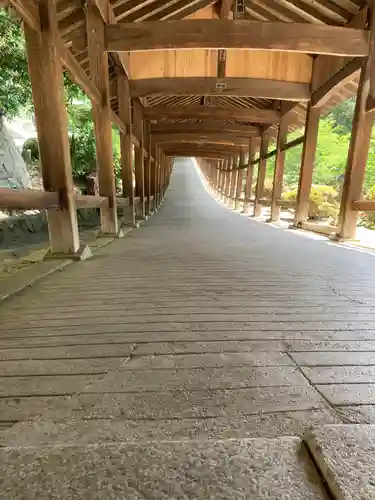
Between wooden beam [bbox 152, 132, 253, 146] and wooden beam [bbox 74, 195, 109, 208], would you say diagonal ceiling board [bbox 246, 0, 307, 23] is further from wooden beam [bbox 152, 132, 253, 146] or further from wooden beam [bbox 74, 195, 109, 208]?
wooden beam [bbox 152, 132, 253, 146]

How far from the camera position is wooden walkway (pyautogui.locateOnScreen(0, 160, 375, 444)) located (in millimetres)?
941

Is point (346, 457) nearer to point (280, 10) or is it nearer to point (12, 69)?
point (280, 10)

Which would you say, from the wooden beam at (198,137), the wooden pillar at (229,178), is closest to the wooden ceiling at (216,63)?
the wooden beam at (198,137)

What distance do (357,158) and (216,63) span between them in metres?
3.82

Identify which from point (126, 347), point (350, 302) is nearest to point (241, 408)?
point (126, 347)

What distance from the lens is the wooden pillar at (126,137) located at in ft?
21.7

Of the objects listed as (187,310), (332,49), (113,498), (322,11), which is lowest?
(187,310)

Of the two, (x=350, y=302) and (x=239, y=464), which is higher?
(x=239, y=464)

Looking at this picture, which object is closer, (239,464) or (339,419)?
(239,464)

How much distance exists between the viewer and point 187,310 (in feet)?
6.20

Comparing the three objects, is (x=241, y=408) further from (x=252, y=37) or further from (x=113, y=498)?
(x=252, y=37)

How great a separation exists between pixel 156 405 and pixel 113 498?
15.0 inches

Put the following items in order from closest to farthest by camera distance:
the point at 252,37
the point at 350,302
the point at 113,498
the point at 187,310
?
1. the point at 113,498
2. the point at 187,310
3. the point at 350,302
4. the point at 252,37

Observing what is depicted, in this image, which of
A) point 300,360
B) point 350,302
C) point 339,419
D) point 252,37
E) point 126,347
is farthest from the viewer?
point 252,37
